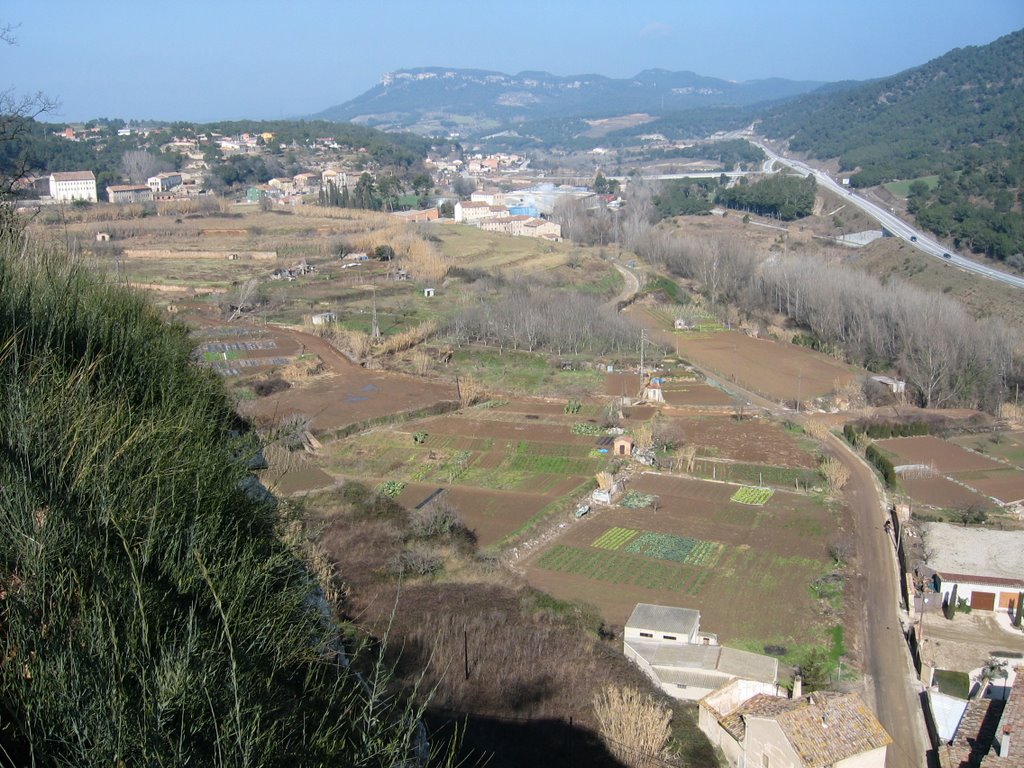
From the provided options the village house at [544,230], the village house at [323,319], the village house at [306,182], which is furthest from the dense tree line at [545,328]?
the village house at [306,182]

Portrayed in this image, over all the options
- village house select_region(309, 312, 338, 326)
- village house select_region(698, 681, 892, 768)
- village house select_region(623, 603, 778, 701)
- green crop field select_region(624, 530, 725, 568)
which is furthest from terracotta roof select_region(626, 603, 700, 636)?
village house select_region(309, 312, 338, 326)

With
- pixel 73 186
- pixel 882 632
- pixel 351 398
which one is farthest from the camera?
pixel 73 186

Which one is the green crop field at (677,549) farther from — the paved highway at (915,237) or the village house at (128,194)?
the village house at (128,194)

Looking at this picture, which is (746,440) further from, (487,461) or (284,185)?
(284,185)

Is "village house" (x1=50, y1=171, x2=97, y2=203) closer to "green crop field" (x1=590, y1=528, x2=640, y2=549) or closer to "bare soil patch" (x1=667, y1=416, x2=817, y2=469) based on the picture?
"bare soil patch" (x1=667, y1=416, x2=817, y2=469)

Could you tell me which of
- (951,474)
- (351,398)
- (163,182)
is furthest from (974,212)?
(163,182)

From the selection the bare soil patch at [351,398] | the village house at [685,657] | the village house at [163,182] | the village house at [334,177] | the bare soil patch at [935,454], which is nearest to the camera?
the village house at [685,657]
